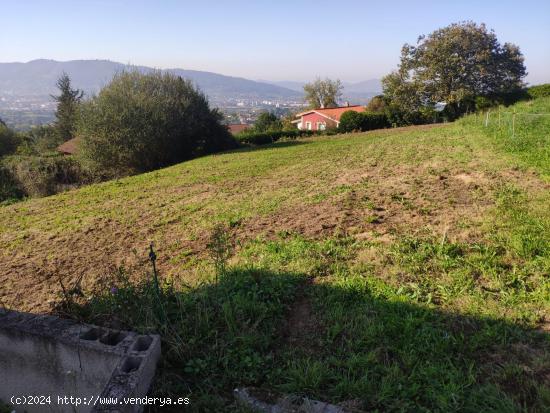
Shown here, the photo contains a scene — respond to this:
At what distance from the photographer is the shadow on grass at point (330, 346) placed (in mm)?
2398

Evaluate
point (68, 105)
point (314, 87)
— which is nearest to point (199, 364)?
point (68, 105)

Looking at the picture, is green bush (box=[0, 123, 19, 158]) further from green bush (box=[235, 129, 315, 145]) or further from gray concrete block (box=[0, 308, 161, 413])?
gray concrete block (box=[0, 308, 161, 413])

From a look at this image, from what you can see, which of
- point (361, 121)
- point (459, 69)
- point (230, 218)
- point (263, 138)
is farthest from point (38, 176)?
point (459, 69)

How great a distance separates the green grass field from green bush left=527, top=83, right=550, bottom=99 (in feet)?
89.0

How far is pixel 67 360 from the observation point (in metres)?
2.82

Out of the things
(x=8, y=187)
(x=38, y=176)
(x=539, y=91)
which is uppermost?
(x=539, y=91)

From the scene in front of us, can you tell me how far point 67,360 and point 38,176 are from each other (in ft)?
59.7

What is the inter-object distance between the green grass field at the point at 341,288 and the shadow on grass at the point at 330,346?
11 millimetres

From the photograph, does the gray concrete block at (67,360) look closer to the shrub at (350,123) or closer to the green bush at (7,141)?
the shrub at (350,123)

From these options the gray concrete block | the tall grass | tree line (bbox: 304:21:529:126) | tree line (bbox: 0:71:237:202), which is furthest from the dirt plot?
tree line (bbox: 304:21:529:126)

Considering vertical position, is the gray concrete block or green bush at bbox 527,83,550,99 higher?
green bush at bbox 527,83,550,99

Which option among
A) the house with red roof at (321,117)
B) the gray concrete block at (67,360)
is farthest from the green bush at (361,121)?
the gray concrete block at (67,360)

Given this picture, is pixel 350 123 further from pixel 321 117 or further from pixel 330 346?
pixel 330 346

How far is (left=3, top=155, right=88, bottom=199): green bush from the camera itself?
1806 cm
